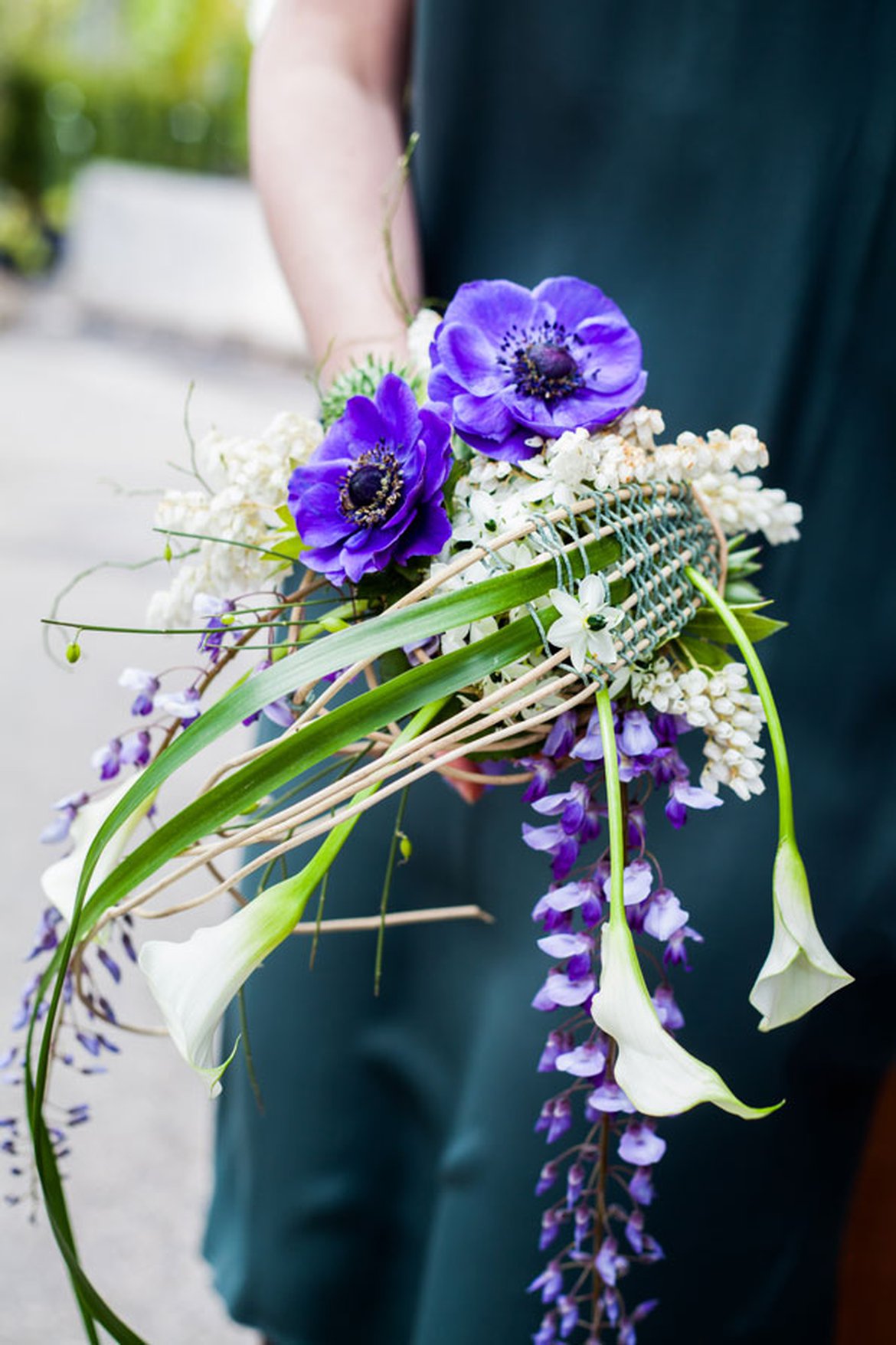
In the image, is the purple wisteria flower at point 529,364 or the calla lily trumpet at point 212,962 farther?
the purple wisteria flower at point 529,364

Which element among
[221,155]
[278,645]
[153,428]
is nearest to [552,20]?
[278,645]

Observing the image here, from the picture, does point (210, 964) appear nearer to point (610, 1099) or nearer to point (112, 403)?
point (610, 1099)

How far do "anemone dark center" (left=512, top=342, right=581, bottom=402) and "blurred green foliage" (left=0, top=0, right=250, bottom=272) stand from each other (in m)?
8.67

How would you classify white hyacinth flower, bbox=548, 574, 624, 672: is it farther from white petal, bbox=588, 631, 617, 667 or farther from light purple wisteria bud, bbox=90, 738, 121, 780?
light purple wisteria bud, bbox=90, 738, 121, 780

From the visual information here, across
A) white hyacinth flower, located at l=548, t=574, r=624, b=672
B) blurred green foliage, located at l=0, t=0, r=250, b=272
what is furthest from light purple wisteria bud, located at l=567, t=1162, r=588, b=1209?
blurred green foliage, located at l=0, t=0, r=250, b=272

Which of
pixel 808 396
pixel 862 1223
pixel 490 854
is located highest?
pixel 808 396

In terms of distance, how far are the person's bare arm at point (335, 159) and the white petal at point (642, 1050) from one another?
0.42 metres

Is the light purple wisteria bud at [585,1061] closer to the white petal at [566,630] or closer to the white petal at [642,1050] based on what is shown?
the white petal at [642,1050]

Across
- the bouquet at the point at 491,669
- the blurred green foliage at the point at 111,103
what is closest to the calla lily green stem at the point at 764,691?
the bouquet at the point at 491,669

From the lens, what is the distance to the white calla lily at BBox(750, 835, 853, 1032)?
43cm

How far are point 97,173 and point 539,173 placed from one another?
8735 mm

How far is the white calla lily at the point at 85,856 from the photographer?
497mm

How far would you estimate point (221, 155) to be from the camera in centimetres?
864

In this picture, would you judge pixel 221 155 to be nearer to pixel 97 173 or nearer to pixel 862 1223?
pixel 97 173
